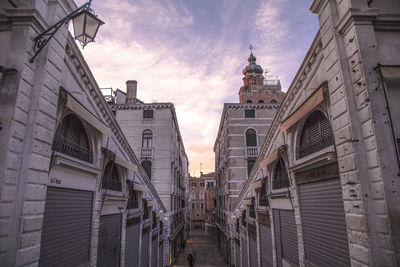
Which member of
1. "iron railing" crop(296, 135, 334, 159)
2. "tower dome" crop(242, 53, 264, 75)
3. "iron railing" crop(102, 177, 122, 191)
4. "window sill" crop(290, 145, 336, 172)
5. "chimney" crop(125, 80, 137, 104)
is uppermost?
"tower dome" crop(242, 53, 264, 75)

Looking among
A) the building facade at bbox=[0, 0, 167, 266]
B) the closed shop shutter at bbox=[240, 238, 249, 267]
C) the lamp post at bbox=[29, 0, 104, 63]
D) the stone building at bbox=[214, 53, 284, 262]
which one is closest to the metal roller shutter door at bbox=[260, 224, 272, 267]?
the closed shop shutter at bbox=[240, 238, 249, 267]

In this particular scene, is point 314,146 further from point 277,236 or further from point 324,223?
point 277,236

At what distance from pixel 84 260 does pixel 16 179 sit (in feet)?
14.0

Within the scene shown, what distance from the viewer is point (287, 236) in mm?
9305

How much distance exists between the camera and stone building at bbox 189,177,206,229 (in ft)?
238

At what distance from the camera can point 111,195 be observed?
9570 mm

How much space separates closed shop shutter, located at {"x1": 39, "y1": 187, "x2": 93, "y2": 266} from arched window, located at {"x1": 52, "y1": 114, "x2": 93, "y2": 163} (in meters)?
1.13

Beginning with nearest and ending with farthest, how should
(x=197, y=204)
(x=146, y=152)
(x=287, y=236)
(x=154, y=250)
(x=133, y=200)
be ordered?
(x=287, y=236)
(x=133, y=200)
(x=154, y=250)
(x=146, y=152)
(x=197, y=204)

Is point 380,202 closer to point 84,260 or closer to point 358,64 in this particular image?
point 358,64

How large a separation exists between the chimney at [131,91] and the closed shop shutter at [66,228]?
74.8 ft

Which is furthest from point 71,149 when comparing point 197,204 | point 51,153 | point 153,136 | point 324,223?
point 197,204

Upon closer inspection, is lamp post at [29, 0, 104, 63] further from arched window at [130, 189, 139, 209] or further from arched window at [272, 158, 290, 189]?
arched window at [130, 189, 139, 209]

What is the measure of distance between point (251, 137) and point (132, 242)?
779 inches

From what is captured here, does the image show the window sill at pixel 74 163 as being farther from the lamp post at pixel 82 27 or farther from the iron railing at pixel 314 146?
the iron railing at pixel 314 146
